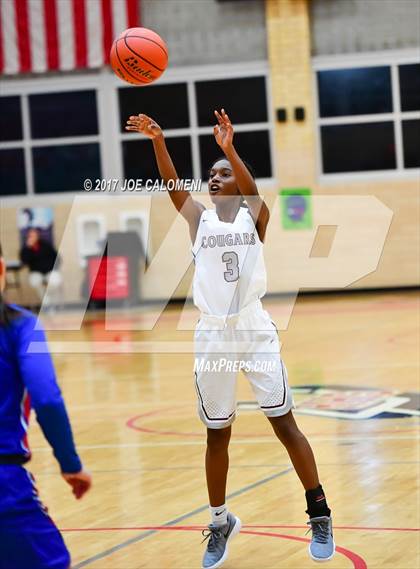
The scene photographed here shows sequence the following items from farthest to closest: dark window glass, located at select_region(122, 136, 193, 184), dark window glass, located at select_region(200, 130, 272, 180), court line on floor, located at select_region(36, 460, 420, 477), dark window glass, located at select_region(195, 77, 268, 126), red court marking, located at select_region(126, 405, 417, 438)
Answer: dark window glass, located at select_region(122, 136, 193, 184) → dark window glass, located at select_region(200, 130, 272, 180) → dark window glass, located at select_region(195, 77, 268, 126) → red court marking, located at select_region(126, 405, 417, 438) → court line on floor, located at select_region(36, 460, 420, 477)

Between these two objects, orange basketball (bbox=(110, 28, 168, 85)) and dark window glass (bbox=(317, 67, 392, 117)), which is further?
dark window glass (bbox=(317, 67, 392, 117))

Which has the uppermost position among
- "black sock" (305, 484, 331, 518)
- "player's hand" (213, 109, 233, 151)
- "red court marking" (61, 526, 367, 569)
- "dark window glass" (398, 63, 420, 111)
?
"dark window glass" (398, 63, 420, 111)

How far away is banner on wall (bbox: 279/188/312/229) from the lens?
21984 mm

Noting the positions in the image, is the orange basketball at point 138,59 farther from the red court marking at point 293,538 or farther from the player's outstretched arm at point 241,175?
the red court marking at point 293,538

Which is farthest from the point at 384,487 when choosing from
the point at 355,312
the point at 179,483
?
the point at 355,312

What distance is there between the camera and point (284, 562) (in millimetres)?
5703

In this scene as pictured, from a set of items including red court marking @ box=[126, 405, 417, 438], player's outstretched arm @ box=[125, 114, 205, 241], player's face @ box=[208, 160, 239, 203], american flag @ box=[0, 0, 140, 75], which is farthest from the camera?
american flag @ box=[0, 0, 140, 75]

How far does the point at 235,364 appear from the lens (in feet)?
18.8

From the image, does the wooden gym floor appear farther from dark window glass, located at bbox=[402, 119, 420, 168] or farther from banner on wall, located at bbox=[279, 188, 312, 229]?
dark window glass, located at bbox=[402, 119, 420, 168]

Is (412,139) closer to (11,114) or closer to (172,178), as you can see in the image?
(11,114)

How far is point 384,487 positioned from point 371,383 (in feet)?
14.5

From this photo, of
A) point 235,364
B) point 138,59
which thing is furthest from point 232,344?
point 138,59

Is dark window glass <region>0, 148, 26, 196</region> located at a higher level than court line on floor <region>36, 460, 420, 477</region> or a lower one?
higher

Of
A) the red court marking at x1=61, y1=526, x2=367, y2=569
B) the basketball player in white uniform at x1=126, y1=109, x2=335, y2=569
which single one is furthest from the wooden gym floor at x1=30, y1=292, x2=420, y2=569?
the basketball player in white uniform at x1=126, y1=109, x2=335, y2=569
